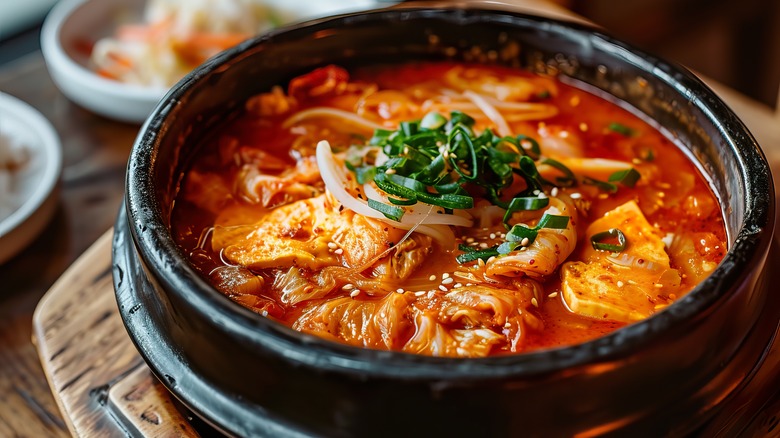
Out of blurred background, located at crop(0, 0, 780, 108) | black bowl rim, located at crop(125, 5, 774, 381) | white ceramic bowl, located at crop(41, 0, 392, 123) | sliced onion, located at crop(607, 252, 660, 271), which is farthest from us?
blurred background, located at crop(0, 0, 780, 108)

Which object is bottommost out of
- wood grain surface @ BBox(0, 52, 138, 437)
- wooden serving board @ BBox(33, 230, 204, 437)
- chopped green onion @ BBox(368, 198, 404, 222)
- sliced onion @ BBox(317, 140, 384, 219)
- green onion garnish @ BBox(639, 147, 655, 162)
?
wood grain surface @ BBox(0, 52, 138, 437)

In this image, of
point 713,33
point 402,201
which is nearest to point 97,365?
point 402,201

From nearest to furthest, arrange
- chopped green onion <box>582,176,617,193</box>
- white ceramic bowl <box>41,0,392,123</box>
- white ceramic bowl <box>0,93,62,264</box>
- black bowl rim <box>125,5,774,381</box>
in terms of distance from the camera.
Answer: black bowl rim <box>125,5,774,381</box>, chopped green onion <box>582,176,617,193</box>, white ceramic bowl <box>0,93,62,264</box>, white ceramic bowl <box>41,0,392,123</box>

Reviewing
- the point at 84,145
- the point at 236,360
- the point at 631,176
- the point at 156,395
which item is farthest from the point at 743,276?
the point at 84,145

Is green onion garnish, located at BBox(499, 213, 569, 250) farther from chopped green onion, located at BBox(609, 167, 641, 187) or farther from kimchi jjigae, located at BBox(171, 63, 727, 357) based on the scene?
chopped green onion, located at BBox(609, 167, 641, 187)

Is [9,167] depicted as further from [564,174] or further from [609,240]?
[609,240]

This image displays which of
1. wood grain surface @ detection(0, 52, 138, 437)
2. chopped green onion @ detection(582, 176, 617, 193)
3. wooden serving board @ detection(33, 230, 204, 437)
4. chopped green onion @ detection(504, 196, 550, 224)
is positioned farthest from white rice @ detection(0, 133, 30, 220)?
chopped green onion @ detection(582, 176, 617, 193)

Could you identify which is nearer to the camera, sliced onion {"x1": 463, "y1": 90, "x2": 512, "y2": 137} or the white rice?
sliced onion {"x1": 463, "y1": 90, "x2": 512, "y2": 137}
